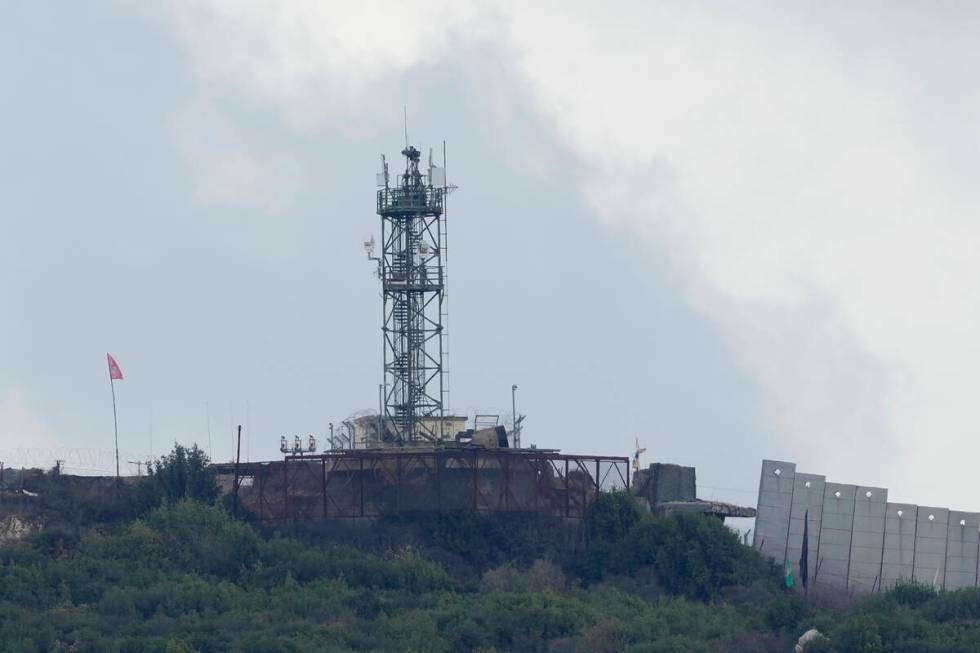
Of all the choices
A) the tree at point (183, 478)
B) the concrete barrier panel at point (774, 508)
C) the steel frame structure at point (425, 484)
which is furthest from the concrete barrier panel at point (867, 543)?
the tree at point (183, 478)

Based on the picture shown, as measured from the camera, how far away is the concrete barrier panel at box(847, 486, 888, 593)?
89.0m

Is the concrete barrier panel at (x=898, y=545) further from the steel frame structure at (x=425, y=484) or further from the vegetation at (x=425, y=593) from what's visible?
the steel frame structure at (x=425, y=484)

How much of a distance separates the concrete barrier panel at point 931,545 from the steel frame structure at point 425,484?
1136 centimetres

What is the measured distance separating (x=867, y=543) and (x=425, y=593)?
1601 cm

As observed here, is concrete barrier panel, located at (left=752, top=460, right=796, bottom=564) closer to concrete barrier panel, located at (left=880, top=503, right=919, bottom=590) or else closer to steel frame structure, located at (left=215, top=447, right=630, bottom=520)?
concrete barrier panel, located at (left=880, top=503, right=919, bottom=590)

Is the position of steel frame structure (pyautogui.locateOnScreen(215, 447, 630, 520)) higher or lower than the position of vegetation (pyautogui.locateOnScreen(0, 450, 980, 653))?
higher

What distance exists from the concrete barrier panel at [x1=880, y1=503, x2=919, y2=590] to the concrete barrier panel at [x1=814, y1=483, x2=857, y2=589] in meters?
1.29

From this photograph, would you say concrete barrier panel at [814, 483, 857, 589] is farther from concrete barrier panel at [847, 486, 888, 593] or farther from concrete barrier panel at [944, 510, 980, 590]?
concrete barrier panel at [944, 510, 980, 590]

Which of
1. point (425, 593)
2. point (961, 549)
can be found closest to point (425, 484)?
point (425, 593)

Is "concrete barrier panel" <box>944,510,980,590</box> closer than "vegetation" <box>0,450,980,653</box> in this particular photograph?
No

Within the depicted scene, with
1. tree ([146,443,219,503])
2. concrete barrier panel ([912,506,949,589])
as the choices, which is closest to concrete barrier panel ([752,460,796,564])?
concrete barrier panel ([912,506,949,589])

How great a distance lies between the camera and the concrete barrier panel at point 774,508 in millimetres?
89562

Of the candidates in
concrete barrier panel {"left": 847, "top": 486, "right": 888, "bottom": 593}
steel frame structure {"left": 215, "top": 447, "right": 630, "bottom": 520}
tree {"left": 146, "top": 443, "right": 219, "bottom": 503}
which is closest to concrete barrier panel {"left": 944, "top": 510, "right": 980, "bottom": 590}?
concrete barrier panel {"left": 847, "top": 486, "right": 888, "bottom": 593}

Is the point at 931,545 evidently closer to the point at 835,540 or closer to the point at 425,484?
the point at 835,540
